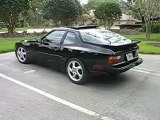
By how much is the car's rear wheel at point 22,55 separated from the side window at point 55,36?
112 centimetres

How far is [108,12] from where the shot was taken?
23172mm

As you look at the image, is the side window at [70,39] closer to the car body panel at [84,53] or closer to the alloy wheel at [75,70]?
the car body panel at [84,53]

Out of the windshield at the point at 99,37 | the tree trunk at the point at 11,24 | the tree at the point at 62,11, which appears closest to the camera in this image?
the windshield at the point at 99,37

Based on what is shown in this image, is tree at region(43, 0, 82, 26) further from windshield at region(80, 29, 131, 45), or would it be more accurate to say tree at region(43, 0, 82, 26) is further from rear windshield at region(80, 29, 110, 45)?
rear windshield at region(80, 29, 110, 45)

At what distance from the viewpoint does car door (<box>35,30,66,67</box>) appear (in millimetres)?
7016

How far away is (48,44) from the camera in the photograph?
7273 millimetres

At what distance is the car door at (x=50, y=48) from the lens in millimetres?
7016

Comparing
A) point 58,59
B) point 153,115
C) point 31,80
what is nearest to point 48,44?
point 58,59

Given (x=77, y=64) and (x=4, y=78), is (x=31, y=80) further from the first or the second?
(x=77, y=64)

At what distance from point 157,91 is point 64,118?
8.20 ft

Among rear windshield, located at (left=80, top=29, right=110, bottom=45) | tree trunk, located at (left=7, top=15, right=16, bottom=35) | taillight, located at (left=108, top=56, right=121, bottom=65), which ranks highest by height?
tree trunk, located at (left=7, top=15, right=16, bottom=35)

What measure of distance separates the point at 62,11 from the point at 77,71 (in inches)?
555

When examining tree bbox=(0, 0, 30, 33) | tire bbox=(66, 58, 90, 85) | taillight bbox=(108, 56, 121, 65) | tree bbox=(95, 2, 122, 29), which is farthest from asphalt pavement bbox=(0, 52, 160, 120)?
tree bbox=(95, 2, 122, 29)

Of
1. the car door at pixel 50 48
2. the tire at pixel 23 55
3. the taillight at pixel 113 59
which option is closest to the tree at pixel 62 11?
the tire at pixel 23 55
